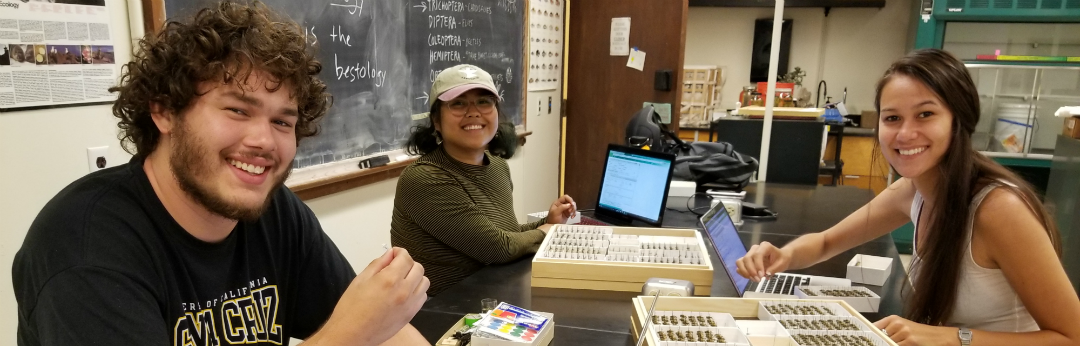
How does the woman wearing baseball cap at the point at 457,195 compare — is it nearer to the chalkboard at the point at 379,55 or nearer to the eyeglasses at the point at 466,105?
the eyeglasses at the point at 466,105

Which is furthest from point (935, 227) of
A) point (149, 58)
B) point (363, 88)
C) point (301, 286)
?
point (363, 88)

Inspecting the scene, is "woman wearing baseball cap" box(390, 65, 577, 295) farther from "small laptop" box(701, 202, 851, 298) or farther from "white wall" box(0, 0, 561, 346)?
"white wall" box(0, 0, 561, 346)

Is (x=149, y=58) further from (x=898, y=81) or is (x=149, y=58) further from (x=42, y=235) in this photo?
(x=898, y=81)

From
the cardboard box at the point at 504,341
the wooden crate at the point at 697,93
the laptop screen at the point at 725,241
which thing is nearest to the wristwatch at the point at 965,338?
the laptop screen at the point at 725,241

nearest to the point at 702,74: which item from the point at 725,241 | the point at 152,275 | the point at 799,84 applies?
the point at 799,84

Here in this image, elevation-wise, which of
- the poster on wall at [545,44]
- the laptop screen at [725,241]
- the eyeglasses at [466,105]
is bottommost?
the laptop screen at [725,241]

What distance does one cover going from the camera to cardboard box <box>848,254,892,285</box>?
169 centimetres

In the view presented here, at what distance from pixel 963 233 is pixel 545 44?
9.85ft

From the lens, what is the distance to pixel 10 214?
4.66 feet

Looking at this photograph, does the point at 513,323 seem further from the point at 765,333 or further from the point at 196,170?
the point at 196,170

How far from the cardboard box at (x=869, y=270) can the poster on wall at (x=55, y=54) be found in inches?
78.0

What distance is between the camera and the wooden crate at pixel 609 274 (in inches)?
59.8

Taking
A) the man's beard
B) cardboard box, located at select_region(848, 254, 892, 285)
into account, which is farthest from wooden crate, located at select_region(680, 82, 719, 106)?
the man's beard

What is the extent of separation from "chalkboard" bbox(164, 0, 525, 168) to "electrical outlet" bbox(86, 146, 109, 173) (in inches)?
15.6
